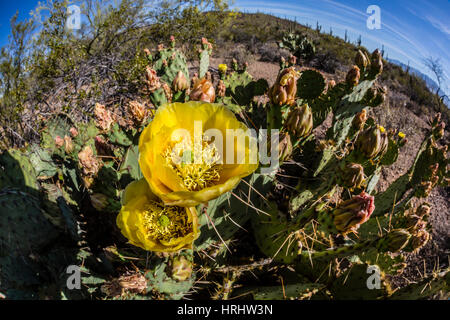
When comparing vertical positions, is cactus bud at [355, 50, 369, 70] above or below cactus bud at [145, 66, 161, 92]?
above

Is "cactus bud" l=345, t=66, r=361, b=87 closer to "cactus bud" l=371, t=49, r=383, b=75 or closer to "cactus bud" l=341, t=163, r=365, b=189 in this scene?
"cactus bud" l=371, t=49, r=383, b=75

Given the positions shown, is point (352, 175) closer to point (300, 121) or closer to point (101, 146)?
point (300, 121)

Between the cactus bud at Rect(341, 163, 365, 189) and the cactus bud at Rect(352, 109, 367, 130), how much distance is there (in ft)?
2.87

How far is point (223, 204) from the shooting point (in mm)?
949

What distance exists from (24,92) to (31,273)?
2.97m

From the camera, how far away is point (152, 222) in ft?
2.44

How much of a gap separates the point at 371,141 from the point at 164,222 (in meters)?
0.70

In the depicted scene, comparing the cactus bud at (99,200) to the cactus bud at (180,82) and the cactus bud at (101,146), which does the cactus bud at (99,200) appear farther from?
the cactus bud at (180,82)

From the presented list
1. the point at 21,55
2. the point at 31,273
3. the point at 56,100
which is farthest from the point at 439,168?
the point at 21,55

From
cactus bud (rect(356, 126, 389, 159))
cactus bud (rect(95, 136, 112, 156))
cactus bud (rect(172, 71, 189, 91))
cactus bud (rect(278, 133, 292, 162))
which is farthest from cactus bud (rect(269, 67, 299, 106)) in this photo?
cactus bud (rect(95, 136, 112, 156))

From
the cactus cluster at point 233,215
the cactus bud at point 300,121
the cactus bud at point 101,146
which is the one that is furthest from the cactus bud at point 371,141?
the cactus bud at point 101,146

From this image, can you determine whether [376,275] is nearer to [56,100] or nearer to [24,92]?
[56,100]

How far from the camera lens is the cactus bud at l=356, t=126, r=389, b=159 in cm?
78

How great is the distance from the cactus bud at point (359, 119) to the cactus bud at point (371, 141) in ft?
2.58
